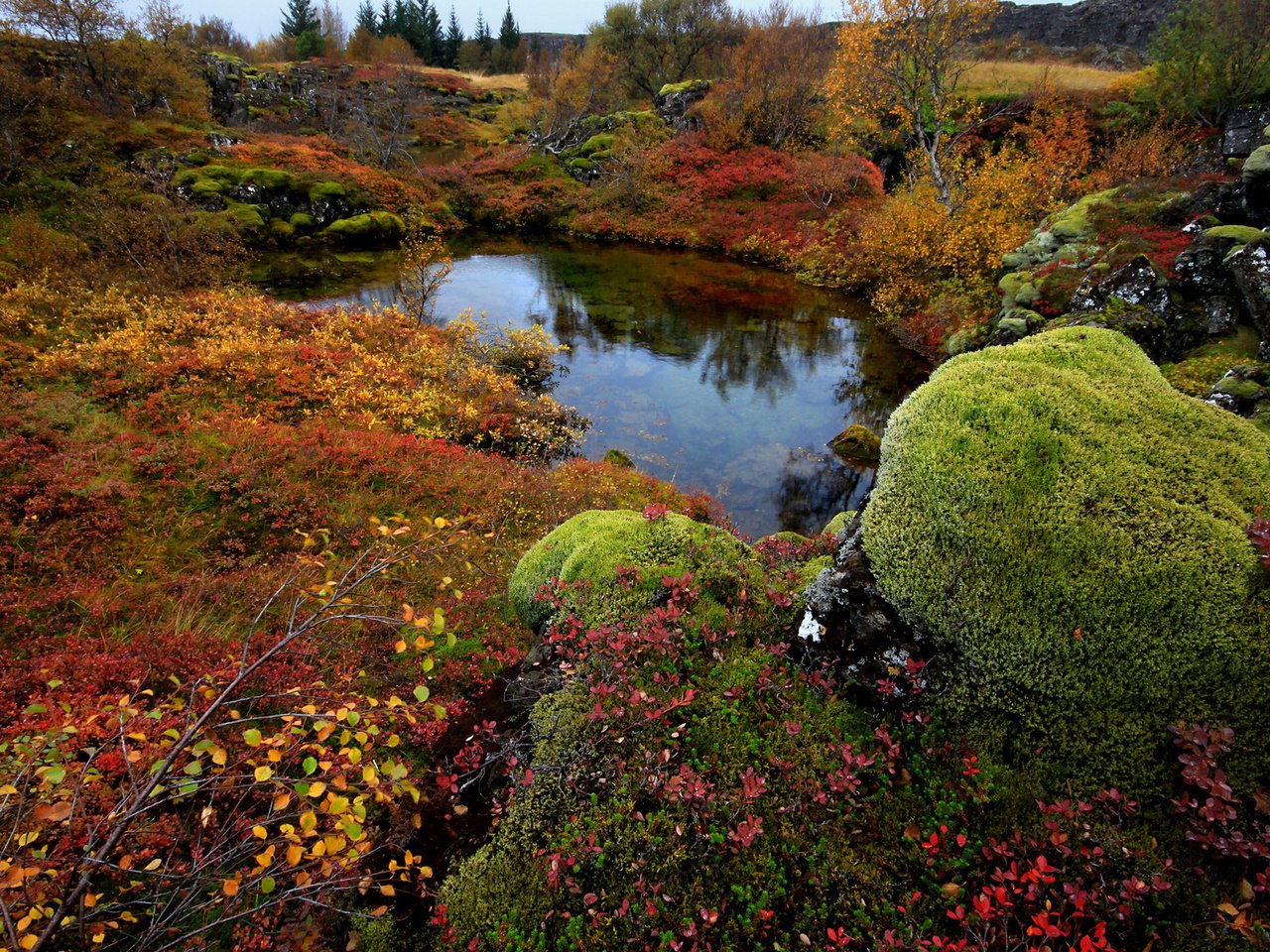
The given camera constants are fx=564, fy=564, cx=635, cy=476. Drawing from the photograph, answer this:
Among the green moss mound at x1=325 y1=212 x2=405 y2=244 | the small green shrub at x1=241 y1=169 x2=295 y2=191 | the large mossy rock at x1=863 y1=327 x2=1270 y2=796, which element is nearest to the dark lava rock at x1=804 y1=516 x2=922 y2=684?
the large mossy rock at x1=863 y1=327 x2=1270 y2=796

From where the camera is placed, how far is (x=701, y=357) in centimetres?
1881

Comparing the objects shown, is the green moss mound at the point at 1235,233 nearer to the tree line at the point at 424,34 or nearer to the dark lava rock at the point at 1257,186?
the dark lava rock at the point at 1257,186

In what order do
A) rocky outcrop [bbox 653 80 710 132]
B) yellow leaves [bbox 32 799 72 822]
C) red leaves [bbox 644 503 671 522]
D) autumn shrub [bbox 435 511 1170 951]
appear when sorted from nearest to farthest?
yellow leaves [bbox 32 799 72 822]
autumn shrub [bbox 435 511 1170 951]
red leaves [bbox 644 503 671 522]
rocky outcrop [bbox 653 80 710 132]

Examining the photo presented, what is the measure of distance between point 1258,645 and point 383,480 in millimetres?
10484

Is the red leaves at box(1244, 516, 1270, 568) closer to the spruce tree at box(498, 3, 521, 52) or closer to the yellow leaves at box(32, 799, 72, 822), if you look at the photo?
the yellow leaves at box(32, 799, 72, 822)

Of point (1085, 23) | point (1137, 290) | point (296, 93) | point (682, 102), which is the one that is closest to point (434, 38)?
point (296, 93)

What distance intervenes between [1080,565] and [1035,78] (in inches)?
1696

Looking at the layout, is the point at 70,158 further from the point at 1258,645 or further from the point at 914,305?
the point at 1258,645

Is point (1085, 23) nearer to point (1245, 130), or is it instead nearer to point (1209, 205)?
point (1245, 130)

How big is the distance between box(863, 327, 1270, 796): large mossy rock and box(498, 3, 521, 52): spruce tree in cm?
9089

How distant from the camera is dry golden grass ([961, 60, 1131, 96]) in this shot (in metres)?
30.5

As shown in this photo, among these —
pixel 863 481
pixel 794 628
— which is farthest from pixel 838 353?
pixel 794 628

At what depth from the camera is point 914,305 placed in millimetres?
21219

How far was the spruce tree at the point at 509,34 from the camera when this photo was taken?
7331 centimetres
